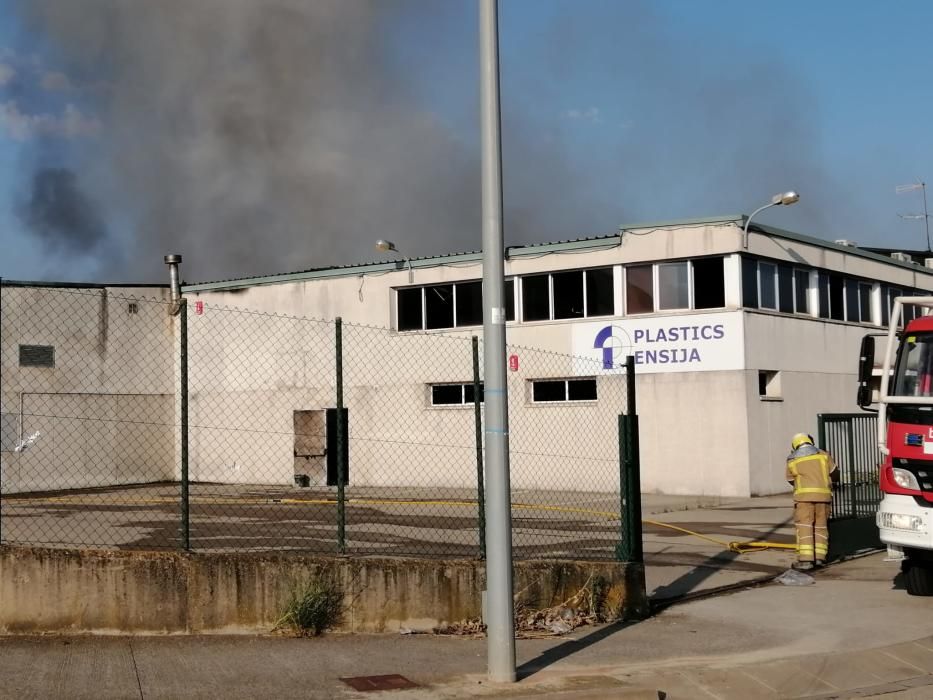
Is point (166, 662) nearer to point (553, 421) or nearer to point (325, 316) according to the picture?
point (553, 421)

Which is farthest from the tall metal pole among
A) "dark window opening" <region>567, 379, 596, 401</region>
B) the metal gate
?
"dark window opening" <region>567, 379, 596, 401</region>

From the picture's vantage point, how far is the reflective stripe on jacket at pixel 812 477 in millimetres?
13227

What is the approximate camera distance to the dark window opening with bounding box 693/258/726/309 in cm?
2516

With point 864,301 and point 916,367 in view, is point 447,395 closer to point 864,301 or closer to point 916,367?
point 864,301

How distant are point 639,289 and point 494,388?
18.8 metres

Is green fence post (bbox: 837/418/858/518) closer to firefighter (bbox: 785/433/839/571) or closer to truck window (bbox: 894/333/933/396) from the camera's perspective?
firefighter (bbox: 785/433/839/571)

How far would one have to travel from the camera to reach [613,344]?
2616 centimetres

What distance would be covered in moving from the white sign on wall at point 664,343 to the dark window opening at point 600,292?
379 mm

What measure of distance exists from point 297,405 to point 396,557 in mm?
21687

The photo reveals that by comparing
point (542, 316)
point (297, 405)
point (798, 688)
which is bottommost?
point (798, 688)

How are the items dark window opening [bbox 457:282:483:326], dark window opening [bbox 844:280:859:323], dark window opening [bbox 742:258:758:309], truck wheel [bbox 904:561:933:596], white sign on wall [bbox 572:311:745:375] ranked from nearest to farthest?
truck wheel [bbox 904:561:933:596] → white sign on wall [bbox 572:311:745:375] → dark window opening [bbox 742:258:758:309] → dark window opening [bbox 457:282:483:326] → dark window opening [bbox 844:280:859:323]

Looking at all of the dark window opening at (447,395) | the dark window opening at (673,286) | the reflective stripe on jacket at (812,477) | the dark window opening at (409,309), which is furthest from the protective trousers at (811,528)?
the dark window opening at (409,309)

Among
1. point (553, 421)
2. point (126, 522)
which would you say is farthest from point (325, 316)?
point (126, 522)

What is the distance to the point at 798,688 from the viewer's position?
8008 mm
